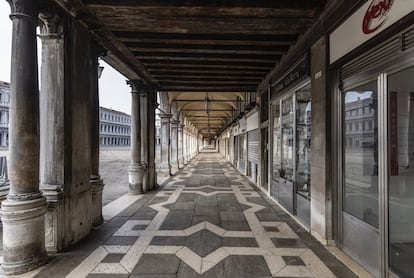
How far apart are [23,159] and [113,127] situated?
64158 millimetres

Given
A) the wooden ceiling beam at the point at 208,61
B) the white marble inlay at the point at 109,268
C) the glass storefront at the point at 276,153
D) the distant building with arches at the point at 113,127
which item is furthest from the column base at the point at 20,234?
the distant building with arches at the point at 113,127

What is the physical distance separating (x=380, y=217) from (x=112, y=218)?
4688 millimetres

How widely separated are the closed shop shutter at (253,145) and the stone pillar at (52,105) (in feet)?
23.1

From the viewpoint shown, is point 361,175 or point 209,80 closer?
point 361,175

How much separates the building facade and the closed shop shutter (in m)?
52.3

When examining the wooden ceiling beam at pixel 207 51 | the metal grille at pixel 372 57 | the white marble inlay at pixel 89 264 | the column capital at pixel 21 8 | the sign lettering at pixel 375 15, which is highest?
the wooden ceiling beam at pixel 207 51

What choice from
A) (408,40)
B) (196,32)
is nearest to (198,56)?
(196,32)

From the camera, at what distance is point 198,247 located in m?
3.56

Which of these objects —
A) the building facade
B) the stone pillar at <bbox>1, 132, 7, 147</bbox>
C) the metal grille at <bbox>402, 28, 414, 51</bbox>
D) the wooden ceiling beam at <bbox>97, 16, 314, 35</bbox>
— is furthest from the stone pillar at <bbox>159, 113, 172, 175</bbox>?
the building facade

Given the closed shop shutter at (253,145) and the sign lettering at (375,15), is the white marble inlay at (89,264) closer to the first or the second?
the sign lettering at (375,15)

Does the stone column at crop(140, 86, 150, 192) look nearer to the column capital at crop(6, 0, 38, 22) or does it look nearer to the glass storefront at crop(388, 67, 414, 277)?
the column capital at crop(6, 0, 38, 22)

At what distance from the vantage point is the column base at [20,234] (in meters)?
2.84

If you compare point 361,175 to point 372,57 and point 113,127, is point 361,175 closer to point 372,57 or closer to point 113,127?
point 372,57

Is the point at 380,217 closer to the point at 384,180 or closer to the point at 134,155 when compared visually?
the point at 384,180
